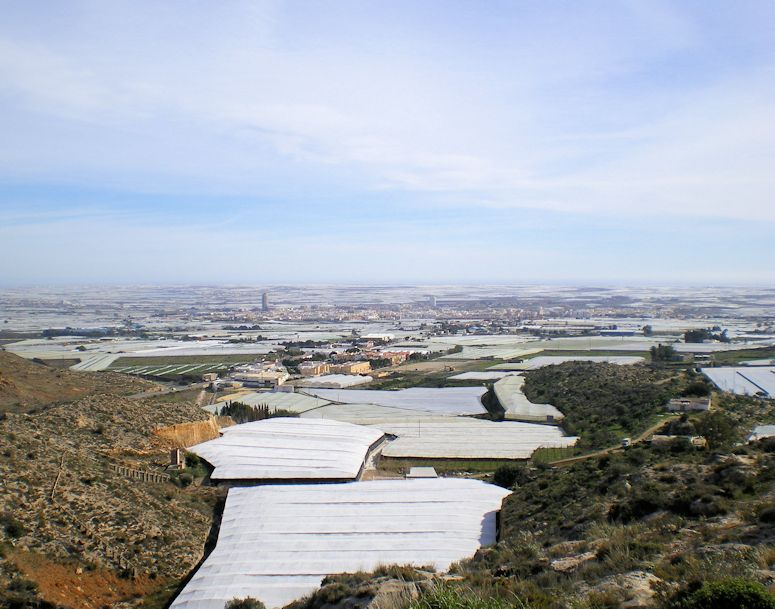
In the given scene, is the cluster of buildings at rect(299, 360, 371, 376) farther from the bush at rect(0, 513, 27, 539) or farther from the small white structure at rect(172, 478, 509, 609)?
the bush at rect(0, 513, 27, 539)

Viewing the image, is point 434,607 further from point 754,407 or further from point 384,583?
point 754,407

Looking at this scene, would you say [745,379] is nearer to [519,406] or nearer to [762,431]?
[519,406]

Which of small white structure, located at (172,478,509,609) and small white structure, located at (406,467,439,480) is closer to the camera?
small white structure, located at (172,478,509,609)

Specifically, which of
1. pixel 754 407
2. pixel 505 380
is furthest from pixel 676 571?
pixel 505 380

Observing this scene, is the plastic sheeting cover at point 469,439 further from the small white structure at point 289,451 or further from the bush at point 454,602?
the bush at point 454,602

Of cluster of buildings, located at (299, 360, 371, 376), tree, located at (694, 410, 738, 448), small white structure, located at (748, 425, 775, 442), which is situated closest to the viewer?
tree, located at (694, 410, 738, 448)

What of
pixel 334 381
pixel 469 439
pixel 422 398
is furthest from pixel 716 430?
pixel 334 381

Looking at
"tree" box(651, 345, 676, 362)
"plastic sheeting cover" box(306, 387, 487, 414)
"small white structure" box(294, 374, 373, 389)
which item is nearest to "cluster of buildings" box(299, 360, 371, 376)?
"small white structure" box(294, 374, 373, 389)
